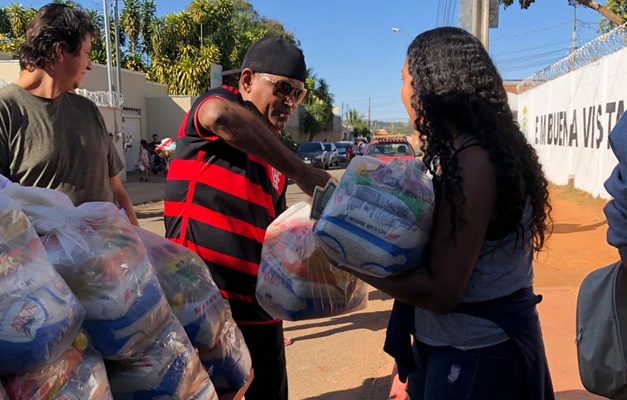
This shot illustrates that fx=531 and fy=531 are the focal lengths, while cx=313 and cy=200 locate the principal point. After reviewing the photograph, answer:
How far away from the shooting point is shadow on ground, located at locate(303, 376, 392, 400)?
12.3ft

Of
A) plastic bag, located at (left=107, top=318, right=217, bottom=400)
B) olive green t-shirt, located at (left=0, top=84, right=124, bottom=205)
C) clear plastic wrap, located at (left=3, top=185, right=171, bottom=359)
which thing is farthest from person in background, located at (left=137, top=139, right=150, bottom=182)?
plastic bag, located at (left=107, top=318, right=217, bottom=400)

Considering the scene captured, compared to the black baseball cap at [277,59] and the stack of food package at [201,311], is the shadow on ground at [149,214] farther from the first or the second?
the stack of food package at [201,311]

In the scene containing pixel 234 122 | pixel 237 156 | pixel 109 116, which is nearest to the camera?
pixel 234 122

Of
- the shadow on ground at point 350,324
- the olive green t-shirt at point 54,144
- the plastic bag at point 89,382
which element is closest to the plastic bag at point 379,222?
the plastic bag at point 89,382

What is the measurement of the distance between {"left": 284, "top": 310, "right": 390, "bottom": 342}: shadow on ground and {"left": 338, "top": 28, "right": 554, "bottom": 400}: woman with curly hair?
11.0 ft

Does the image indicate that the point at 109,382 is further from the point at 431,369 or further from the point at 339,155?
the point at 339,155

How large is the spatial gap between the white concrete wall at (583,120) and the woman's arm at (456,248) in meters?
8.09

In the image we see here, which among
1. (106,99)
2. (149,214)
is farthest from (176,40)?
(149,214)

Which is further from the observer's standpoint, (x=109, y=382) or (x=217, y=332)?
(x=217, y=332)

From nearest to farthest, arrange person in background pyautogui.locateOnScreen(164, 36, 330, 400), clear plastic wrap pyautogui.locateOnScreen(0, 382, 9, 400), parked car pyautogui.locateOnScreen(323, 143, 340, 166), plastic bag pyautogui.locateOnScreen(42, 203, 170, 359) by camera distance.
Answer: clear plastic wrap pyautogui.locateOnScreen(0, 382, 9, 400) → plastic bag pyautogui.locateOnScreen(42, 203, 170, 359) → person in background pyautogui.locateOnScreen(164, 36, 330, 400) → parked car pyautogui.locateOnScreen(323, 143, 340, 166)

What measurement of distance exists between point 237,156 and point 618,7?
2364 centimetres

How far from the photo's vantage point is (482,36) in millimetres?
9898

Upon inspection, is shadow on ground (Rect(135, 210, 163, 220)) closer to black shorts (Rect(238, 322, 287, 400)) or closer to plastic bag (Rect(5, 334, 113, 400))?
black shorts (Rect(238, 322, 287, 400))

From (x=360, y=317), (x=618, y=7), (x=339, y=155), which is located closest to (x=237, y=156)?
(x=360, y=317)
